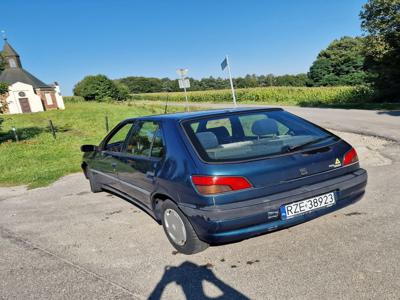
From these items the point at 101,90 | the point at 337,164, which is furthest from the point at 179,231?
the point at 101,90

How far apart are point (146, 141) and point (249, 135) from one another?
4.14ft

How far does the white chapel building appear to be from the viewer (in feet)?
143

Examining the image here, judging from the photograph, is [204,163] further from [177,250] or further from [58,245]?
[58,245]

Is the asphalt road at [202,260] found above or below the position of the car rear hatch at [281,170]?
below

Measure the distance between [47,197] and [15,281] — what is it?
3.11m

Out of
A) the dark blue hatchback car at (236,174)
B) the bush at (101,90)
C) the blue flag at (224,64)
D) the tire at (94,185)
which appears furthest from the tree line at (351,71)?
the dark blue hatchback car at (236,174)

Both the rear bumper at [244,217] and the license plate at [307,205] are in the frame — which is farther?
the license plate at [307,205]

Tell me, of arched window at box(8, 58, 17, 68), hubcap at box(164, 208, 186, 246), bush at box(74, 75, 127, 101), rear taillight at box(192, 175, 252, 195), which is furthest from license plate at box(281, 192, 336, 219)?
bush at box(74, 75, 127, 101)

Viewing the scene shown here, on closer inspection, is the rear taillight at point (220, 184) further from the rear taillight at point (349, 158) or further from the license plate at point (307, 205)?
the rear taillight at point (349, 158)

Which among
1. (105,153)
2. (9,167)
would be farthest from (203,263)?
(9,167)

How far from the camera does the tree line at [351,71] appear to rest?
1664 centimetres

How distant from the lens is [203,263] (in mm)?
2963

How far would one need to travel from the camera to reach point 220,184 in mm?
2668

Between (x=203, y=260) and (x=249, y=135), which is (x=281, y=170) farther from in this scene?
(x=203, y=260)
